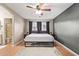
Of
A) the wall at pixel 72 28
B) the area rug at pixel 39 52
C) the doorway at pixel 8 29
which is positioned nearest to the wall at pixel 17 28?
the doorway at pixel 8 29

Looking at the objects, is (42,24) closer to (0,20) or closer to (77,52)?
(0,20)

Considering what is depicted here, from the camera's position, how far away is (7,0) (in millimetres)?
1487

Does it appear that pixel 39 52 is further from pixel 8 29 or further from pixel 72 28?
pixel 8 29

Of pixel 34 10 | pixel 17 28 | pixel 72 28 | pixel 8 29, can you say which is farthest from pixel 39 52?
pixel 8 29

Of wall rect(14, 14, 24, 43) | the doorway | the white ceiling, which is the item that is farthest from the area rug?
the doorway

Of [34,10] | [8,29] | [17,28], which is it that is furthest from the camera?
[8,29]

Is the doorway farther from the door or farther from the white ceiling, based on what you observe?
the white ceiling

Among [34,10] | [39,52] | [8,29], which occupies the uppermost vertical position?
[34,10]

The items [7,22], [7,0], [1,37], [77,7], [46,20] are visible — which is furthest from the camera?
[46,20]

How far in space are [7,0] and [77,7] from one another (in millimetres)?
3670

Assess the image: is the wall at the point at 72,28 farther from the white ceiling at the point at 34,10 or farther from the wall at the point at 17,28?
the wall at the point at 17,28

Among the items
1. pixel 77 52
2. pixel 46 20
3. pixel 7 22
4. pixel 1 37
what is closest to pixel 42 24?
pixel 46 20

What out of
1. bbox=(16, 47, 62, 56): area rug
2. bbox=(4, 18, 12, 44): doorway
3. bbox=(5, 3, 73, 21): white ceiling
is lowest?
bbox=(16, 47, 62, 56): area rug

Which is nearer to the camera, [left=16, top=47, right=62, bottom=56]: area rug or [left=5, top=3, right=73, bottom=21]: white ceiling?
[left=5, top=3, right=73, bottom=21]: white ceiling
